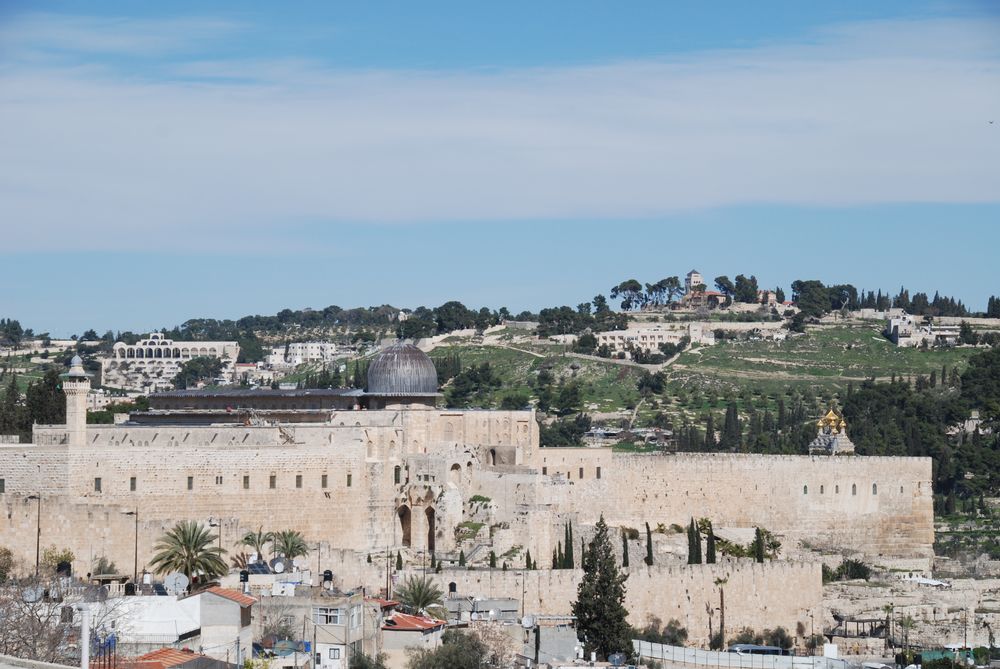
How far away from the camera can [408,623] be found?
44844 mm

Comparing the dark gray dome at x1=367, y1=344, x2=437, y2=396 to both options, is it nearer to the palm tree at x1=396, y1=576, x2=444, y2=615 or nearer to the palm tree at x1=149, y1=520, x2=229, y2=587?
the palm tree at x1=149, y1=520, x2=229, y2=587

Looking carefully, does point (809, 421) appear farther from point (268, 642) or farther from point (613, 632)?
point (268, 642)

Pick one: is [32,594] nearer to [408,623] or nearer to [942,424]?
[408,623]

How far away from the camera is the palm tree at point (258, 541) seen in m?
50.9

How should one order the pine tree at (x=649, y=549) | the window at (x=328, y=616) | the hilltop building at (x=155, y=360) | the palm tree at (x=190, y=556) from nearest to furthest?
the window at (x=328, y=616) → the palm tree at (x=190, y=556) → the pine tree at (x=649, y=549) → the hilltop building at (x=155, y=360)

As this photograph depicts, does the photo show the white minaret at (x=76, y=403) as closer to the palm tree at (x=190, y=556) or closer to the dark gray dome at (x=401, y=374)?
the palm tree at (x=190, y=556)

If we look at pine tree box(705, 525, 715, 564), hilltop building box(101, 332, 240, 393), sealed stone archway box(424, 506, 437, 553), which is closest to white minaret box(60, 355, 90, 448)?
sealed stone archway box(424, 506, 437, 553)

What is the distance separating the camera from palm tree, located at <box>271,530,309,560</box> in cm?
5088

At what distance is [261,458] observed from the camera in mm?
54000

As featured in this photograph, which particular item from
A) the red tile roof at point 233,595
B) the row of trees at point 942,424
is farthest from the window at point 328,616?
the row of trees at point 942,424

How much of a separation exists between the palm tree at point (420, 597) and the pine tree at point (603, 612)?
3.17 metres

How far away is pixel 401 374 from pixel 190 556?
14754 millimetres

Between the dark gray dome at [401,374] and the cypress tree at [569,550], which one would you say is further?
the dark gray dome at [401,374]

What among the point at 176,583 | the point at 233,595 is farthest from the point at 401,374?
the point at 233,595
